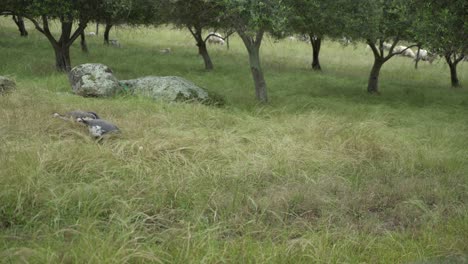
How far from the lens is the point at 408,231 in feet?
18.6

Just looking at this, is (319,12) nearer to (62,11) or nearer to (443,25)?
(443,25)

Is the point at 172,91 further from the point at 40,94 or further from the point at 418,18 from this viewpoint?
the point at 418,18

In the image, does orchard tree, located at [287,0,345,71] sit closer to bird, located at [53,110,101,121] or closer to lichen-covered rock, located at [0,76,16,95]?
bird, located at [53,110,101,121]

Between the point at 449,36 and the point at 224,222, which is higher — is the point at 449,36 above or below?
above

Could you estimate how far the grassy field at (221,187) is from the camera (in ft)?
16.3

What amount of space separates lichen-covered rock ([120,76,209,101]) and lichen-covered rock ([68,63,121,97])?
1.78 ft

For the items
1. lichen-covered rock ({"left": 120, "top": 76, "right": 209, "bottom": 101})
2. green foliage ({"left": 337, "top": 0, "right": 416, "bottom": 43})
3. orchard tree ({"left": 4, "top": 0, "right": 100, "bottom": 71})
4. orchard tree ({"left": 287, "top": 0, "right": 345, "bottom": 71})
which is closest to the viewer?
lichen-covered rock ({"left": 120, "top": 76, "right": 209, "bottom": 101})

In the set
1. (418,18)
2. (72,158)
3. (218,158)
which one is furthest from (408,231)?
(418,18)

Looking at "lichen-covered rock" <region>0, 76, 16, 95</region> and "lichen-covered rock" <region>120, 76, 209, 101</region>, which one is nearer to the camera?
"lichen-covered rock" <region>0, 76, 16, 95</region>

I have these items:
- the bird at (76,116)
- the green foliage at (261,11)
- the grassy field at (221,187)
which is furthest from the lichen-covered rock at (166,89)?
the bird at (76,116)

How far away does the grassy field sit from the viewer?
16.3ft

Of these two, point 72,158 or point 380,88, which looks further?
point 380,88

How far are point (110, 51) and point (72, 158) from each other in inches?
791

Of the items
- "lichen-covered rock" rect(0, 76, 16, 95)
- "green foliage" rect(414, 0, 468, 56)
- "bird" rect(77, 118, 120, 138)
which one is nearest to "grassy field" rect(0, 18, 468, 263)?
"bird" rect(77, 118, 120, 138)
